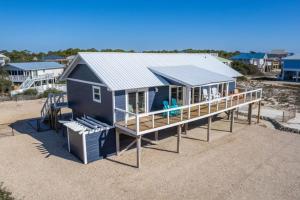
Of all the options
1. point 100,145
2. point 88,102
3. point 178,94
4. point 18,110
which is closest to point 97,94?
point 88,102

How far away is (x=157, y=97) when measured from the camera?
1485 cm

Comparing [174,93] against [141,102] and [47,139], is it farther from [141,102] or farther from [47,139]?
[47,139]

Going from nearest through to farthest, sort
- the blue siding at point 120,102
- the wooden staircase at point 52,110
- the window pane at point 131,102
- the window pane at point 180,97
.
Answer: the blue siding at point 120,102, the window pane at point 131,102, the window pane at point 180,97, the wooden staircase at point 52,110

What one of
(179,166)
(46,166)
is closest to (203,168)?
(179,166)

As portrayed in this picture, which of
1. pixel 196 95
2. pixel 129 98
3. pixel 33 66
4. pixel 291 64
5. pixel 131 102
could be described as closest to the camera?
pixel 129 98

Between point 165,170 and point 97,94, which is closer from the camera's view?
point 165,170

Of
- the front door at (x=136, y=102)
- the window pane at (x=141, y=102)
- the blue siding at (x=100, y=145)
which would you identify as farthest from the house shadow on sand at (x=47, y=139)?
the window pane at (x=141, y=102)

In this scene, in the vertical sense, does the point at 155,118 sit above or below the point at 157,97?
below

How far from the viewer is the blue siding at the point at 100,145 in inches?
484

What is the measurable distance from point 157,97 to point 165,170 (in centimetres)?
482

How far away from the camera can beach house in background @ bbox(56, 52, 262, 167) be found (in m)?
12.5

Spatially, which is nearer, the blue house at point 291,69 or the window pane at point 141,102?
the window pane at point 141,102

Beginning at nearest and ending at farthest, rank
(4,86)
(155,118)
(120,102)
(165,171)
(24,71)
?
(165,171), (120,102), (155,118), (4,86), (24,71)

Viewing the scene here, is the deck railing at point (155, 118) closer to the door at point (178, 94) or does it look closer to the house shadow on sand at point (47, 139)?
the door at point (178, 94)
